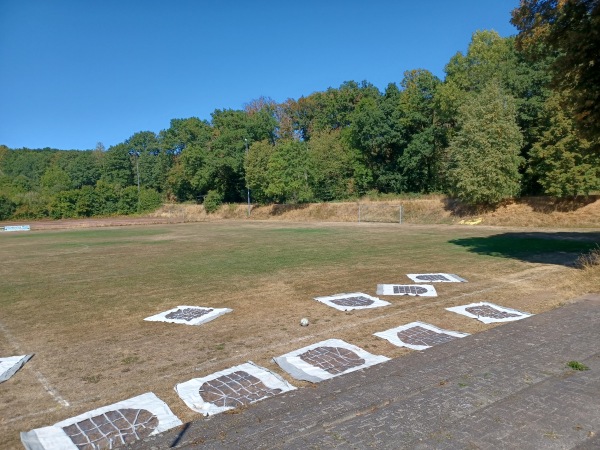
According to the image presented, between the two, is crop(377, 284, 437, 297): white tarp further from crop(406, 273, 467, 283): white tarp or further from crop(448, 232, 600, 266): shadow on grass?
crop(448, 232, 600, 266): shadow on grass

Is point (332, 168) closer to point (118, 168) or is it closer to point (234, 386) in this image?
point (234, 386)

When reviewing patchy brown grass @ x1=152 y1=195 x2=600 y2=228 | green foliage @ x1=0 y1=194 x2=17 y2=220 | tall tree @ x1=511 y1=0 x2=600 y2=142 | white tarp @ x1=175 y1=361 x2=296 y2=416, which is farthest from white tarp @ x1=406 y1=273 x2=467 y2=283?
green foliage @ x1=0 y1=194 x2=17 y2=220

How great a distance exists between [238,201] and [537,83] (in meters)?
40.9

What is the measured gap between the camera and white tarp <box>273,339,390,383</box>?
17.3ft

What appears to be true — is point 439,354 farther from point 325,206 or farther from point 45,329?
point 325,206

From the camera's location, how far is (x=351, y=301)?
9125 mm

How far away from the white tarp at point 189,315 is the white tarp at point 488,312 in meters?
4.61

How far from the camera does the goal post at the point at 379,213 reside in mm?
38375

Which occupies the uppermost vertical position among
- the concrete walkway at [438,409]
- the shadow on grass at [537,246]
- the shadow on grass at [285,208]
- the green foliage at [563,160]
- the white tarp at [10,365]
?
the green foliage at [563,160]

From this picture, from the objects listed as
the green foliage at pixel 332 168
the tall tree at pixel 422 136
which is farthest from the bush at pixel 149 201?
the tall tree at pixel 422 136

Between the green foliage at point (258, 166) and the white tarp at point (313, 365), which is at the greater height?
the green foliage at point (258, 166)

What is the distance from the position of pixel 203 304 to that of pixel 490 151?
2673 centimetres

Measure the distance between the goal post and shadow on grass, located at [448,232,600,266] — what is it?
15.5 meters

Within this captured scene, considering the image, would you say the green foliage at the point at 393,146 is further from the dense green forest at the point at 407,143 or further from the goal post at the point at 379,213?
the goal post at the point at 379,213
